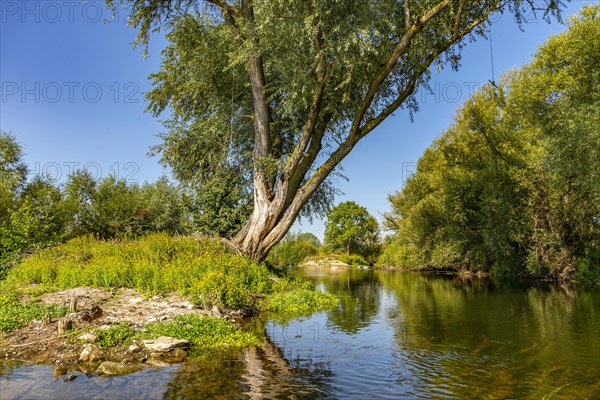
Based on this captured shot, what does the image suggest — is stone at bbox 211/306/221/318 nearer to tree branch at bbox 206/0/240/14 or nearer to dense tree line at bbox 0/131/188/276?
dense tree line at bbox 0/131/188/276

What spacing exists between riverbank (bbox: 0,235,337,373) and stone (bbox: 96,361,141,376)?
1.5 inches

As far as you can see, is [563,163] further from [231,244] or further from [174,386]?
[174,386]

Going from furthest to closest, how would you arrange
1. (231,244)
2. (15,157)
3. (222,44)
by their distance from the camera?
(15,157), (222,44), (231,244)

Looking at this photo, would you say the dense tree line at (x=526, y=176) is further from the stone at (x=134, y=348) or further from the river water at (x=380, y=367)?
the stone at (x=134, y=348)

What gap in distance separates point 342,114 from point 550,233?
62.8 feet

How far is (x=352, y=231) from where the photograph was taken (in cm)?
8469

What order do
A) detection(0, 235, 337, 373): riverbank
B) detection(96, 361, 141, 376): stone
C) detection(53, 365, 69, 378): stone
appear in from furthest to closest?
detection(0, 235, 337, 373): riverbank
detection(96, 361, 141, 376): stone
detection(53, 365, 69, 378): stone

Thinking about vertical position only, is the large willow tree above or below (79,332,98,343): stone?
above

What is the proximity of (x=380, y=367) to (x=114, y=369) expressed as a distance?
4.94 metres

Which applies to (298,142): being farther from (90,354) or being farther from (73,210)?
(73,210)

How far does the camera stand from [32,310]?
10.0m

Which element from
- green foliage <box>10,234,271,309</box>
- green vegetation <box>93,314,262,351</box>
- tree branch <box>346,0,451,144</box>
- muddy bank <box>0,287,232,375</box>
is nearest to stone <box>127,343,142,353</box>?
muddy bank <box>0,287,232,375</box>

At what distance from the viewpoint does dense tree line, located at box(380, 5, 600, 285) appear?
2114cm

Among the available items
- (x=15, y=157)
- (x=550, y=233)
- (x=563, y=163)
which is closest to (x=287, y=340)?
(x=563, y=163)
